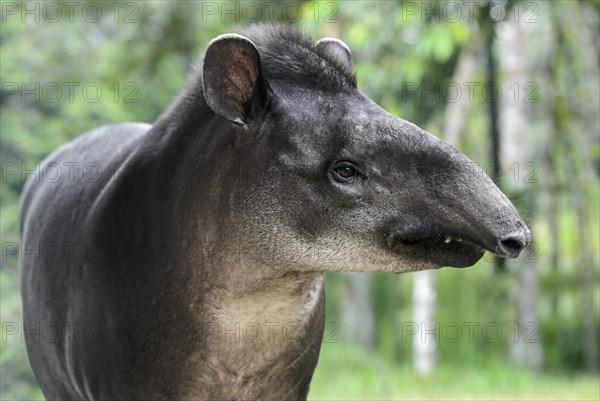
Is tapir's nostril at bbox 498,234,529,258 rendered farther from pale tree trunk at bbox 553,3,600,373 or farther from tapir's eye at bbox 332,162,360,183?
pale tree trunk at bbox 553,3,600,373

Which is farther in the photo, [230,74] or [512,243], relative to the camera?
[230,74]

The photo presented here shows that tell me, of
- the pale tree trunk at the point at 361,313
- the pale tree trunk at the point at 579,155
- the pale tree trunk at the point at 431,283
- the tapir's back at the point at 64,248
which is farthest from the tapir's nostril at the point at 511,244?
the pale tree trunk at the point at 361,313

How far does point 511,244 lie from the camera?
2.61 meters

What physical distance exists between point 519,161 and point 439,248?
7115 mm

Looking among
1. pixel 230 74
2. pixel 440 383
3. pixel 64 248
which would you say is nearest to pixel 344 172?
pixel 230 74

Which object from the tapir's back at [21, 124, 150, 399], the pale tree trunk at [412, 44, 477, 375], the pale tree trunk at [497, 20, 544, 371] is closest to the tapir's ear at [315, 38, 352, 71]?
the tapir's back at [21, 124, 150, 399]

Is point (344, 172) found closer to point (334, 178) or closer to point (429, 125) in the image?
point (334, 178)

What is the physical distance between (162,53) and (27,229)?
8364 millimetres

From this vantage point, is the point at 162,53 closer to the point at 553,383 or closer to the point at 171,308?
the point at 553,383

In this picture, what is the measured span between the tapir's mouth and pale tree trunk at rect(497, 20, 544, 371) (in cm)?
631

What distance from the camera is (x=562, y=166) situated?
12.3 metres

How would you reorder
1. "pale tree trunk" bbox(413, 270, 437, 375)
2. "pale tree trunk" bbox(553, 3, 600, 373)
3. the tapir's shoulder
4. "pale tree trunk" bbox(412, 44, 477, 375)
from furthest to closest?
"pale tree trunk" bbox(553, 3, 600, 373) < "pale tree trunk" bbox(413, 270, 437, 375) < "pale tree trunk" bbox(412, 44, 477, 375) < the tapir's shoulder

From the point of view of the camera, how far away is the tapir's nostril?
259cm

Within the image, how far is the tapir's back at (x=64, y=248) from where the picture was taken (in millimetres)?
3457
